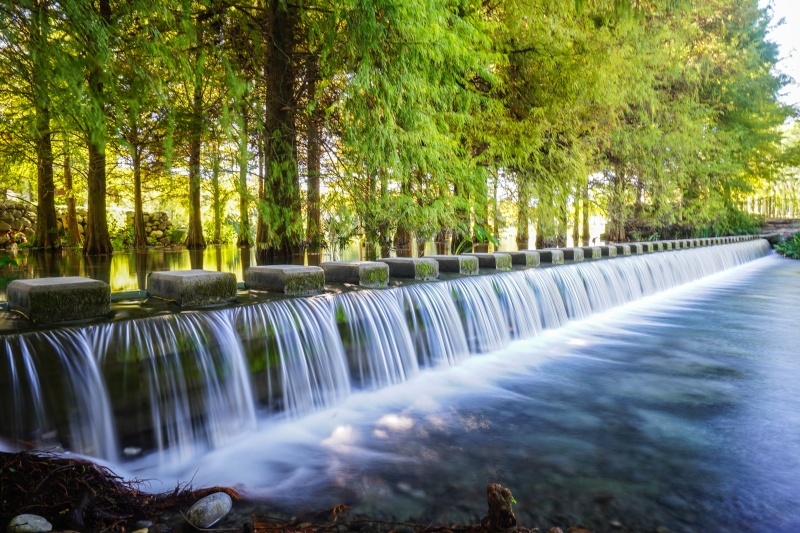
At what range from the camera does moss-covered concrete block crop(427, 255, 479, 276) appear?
7.25 metres

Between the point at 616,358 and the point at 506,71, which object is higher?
the point at 506,71

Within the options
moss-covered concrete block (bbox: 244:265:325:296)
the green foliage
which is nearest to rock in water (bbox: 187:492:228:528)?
moss-covered concrete block (bbox: 244:265:325:296)

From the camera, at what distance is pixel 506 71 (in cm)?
1218

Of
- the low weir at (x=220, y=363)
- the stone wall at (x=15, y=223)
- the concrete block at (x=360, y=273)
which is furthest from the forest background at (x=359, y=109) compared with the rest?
the low weir at (x=220, y=363)

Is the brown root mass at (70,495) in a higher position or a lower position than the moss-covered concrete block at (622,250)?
lower

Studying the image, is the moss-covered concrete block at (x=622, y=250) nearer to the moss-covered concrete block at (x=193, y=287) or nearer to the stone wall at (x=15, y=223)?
the moss-covered concrete block at (x=193, y=287)

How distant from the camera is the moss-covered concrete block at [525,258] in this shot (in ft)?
29.2

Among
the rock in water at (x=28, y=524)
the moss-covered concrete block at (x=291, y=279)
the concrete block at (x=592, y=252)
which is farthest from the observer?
the concrete block at (x=592, y=252)

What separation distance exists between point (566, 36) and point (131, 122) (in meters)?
9.07

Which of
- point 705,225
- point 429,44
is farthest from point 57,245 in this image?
point 705,225

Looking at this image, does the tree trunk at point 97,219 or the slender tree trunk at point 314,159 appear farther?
the tree trunk at point 97,219

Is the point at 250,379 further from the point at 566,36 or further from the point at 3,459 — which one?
the point at 566,36

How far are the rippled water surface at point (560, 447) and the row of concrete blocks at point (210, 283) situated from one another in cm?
117

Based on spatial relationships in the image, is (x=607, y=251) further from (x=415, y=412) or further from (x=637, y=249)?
(x=415, y=412)
